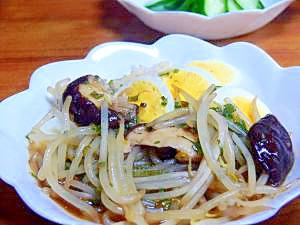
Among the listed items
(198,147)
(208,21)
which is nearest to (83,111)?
(198,147)

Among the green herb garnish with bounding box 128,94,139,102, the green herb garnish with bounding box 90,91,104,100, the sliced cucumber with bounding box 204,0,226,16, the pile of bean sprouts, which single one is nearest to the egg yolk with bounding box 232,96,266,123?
the pile of bean sprouts

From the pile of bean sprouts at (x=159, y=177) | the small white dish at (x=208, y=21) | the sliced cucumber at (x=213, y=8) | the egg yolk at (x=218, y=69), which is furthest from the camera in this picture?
the sliced cucumber at (x=213, y=8)

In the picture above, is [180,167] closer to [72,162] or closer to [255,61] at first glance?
[72,162]

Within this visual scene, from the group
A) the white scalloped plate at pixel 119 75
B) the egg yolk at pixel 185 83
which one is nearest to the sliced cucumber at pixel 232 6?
the white scalloped plate at pixel 119 75

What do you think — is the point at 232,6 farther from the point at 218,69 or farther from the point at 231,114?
the point at 231,114

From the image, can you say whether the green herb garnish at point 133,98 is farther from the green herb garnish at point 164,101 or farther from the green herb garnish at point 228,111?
the green herb garnish at point 228,111

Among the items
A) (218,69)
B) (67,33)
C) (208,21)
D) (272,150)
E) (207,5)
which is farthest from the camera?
(67,33)
